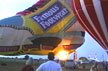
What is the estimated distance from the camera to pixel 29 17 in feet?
68.5

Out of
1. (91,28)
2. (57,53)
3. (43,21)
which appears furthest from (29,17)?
(91,28)

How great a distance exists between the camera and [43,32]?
20.3 metres

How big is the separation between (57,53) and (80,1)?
216 inches

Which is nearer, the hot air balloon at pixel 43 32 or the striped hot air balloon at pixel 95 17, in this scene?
the striped hot air balloon at pixel 95 17

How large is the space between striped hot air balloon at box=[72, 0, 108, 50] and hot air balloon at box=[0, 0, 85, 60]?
3969 mm

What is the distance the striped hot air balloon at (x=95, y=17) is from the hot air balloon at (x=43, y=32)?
397 cm

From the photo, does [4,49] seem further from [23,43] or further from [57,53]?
[57,53]

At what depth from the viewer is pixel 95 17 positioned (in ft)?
49.4

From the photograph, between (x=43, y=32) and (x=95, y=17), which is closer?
(x=95, y=17)

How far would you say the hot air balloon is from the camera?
2014 centimetres

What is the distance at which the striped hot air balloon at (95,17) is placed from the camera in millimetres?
14459

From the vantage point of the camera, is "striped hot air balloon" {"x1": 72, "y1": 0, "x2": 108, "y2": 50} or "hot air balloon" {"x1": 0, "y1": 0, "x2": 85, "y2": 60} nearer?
"striped hot air balloon" {"x1": 72, "y1": 0, "x2": 108, "y2": 50}

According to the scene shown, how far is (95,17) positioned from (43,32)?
559 cm

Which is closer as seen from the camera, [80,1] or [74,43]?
[80,1]
